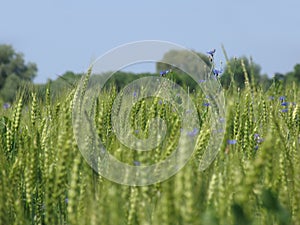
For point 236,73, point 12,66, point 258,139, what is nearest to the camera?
point 258,139

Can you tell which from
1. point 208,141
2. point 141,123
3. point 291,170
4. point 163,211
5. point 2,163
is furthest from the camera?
point 141,123

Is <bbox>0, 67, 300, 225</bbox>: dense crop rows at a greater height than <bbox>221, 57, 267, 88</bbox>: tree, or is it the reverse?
<bbox>221, 57, 267, 88</bbox>: tree

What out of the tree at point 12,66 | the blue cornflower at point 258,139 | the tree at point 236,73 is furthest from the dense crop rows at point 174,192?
the tree at point 12,66

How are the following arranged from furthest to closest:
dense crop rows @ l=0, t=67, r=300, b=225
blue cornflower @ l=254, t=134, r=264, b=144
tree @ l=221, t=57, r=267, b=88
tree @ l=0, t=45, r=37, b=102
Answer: tree @ l=0, t=45, r=37, b=102
blue cornflower @ l=254, t=134, r=264, b=144
tree @ l=221, t=57, r=267, b=88
dense crop rows @ l=0, t=67, r=300, b=225

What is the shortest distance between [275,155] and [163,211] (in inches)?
22.7

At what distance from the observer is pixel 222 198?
4.50ft

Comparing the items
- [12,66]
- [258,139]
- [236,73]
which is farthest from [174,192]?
[12,66]

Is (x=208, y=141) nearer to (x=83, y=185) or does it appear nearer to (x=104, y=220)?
(x=83, y=185)

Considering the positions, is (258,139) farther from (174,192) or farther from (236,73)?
(174,192)

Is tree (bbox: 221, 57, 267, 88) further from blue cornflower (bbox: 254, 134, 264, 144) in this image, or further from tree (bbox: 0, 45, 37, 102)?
tree (bbox: 0, 45, 37, 102)

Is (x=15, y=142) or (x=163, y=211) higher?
(x=15, y=142)

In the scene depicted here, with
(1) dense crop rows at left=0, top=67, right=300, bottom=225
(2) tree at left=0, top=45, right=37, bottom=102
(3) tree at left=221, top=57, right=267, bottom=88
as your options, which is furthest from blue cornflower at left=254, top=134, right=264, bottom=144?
(2) tree at left=0, top=45, right=37, bottom=102

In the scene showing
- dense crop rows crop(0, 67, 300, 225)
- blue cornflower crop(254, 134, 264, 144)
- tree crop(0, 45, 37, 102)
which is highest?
tree crop(0, 45, 37, 102)

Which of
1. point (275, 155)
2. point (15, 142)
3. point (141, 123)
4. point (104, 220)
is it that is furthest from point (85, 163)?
point (15, 142)
